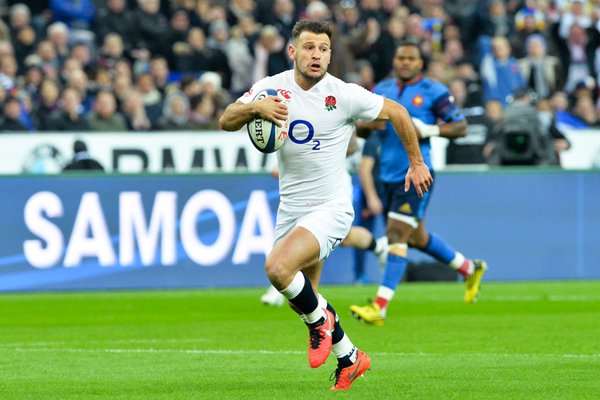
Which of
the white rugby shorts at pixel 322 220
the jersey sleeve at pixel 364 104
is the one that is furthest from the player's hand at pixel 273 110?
the white rugby shorts at pixel 322 220

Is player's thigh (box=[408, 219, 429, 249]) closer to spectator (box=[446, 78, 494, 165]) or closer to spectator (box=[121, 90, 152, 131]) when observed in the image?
spectator (box=[446, 78, 494, 165])

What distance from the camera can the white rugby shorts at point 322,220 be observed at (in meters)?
9.14

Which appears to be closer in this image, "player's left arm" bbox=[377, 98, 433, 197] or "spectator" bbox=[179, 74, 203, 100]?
"player's left arm" bbox=[377, 98, 433, 197]

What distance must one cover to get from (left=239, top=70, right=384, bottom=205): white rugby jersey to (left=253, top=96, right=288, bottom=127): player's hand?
10.4 inches

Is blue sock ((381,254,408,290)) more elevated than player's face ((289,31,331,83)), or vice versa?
player's face ((289,31,331,83))

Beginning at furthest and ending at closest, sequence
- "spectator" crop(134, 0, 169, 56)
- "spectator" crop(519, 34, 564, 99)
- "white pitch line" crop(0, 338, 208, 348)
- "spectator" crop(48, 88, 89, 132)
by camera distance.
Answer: "spectator" crop(519, 34, 564, 99)
"spectator" crop(134, 0, 169, 56)
"spectator" crop(48, 88, 89, 132)
"white pitch line" crop(0, 338, 208, 348)

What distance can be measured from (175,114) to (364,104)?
488 inches

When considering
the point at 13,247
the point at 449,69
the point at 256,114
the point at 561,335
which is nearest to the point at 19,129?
the point at 13,247

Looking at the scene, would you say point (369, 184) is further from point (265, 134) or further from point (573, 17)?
point (265, 134)

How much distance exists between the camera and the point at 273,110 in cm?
878

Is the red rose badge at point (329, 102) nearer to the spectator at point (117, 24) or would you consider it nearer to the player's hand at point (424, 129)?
Result: the player's hand at point (424, 129)

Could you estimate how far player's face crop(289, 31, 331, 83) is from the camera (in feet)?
29.8

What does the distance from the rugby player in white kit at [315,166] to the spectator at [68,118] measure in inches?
440

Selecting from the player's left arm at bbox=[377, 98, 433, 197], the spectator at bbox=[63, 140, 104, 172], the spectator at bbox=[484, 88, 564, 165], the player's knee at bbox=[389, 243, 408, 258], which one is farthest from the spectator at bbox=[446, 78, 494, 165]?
the player's left arm at bbox=[377, 98, 433, 197]
